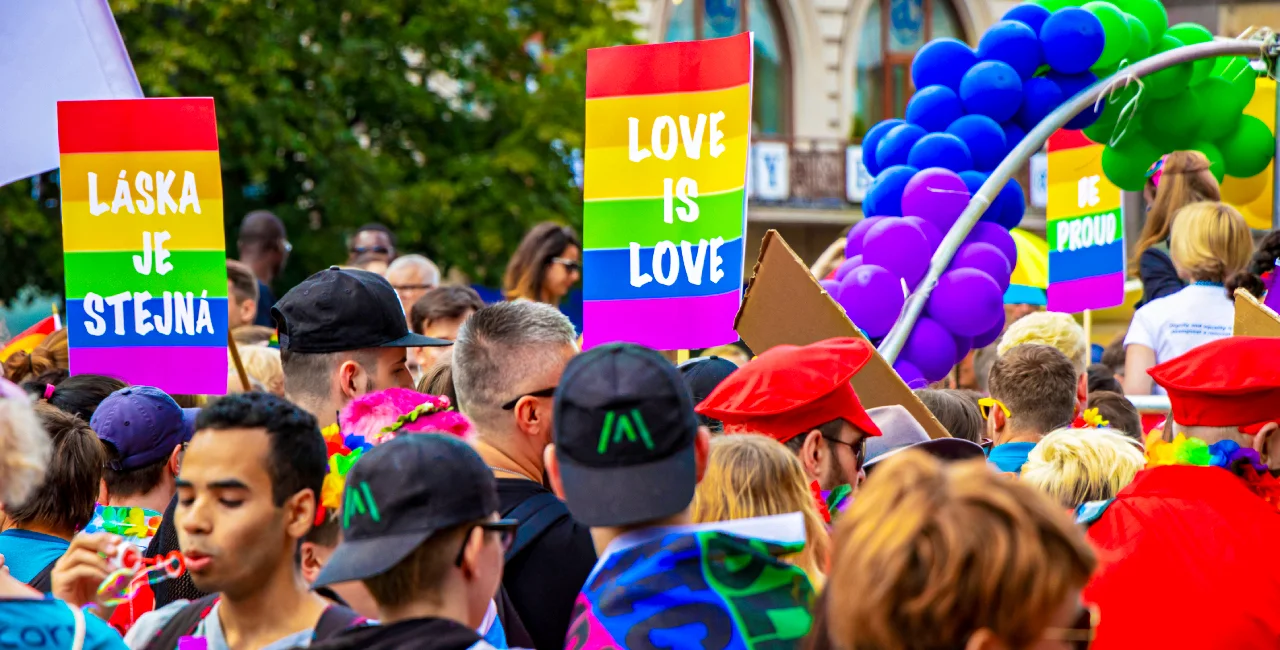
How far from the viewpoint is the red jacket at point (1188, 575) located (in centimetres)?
377

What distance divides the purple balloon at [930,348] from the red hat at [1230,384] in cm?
216

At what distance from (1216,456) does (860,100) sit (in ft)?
75.6

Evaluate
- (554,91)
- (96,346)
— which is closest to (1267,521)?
(96,346)

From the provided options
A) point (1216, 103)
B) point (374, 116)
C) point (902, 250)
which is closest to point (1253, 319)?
point (902, 250)

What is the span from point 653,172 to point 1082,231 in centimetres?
370

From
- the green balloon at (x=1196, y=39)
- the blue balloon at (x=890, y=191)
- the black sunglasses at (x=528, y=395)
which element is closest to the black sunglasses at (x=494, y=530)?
the black sunglasses at (x=528, y=395)

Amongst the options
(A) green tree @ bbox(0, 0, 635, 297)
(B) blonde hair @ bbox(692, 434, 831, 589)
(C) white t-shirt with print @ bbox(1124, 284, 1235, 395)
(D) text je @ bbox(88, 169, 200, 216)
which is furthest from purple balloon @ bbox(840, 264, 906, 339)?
(A) green tree @ bbox(0, 0, 635, 297)

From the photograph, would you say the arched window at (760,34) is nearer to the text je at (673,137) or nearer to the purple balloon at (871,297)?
the purple balloon at (871,297)

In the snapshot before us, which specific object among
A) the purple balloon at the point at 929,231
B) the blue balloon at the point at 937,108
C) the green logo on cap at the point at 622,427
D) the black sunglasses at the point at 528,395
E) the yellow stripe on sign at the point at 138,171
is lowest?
the black sunglasses at the point at 528,395

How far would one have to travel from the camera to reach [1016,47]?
22.9ft

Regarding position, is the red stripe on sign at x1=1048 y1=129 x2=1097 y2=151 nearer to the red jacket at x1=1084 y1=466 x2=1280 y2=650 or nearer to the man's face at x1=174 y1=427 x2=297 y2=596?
the red jacket at x1=1084 y1=466 x2=1280 y2=650

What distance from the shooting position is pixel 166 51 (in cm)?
1524

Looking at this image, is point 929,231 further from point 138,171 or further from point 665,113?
point 138,171

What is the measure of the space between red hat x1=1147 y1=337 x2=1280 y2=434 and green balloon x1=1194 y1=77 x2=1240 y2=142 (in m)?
3.72
